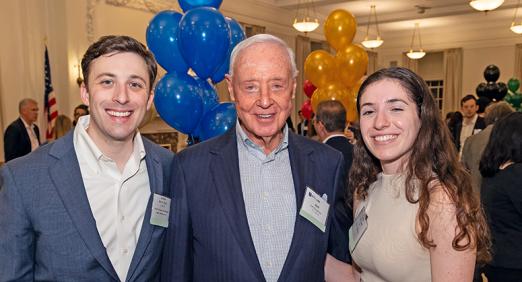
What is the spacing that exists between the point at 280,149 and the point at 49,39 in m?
6.53

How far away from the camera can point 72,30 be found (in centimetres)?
689

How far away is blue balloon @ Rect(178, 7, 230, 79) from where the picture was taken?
124 inches

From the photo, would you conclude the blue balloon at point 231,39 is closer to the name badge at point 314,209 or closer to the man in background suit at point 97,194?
the man in background suit at point 97,194

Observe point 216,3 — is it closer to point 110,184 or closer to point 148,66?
point 148,66

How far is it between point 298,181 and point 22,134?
4.82 m

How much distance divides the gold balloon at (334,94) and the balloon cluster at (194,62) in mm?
2216

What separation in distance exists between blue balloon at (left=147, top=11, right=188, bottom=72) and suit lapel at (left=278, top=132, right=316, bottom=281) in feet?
6.42

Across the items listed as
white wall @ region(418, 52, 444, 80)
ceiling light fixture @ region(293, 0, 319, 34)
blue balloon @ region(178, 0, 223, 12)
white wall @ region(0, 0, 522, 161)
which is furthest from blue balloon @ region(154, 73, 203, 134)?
white wall @ region(418, 52, 444, 80)

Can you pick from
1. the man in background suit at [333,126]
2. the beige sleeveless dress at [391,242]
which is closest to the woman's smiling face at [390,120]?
the beige sleeveless dress at [391,242]

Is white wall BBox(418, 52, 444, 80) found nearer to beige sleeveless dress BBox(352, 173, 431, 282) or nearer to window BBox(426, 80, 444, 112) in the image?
window BBox(426, 80, 444, 112)

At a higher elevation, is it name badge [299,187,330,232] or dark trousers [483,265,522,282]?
name badge [299,187,330,232]

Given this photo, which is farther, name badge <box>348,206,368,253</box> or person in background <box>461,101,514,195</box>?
person in background <box>461,101,514,195</box>

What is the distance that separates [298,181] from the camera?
168 cm

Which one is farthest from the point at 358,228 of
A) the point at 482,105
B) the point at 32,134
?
the point at 482,105
